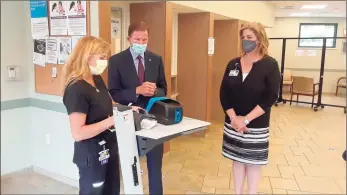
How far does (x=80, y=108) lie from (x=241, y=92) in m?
1.03

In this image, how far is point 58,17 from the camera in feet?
8.16

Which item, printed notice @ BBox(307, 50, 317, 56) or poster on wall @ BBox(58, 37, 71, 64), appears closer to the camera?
poster on wall @ BBox(58, 37, 71, 64)

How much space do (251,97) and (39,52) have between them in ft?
6.10

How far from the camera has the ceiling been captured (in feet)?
17.3

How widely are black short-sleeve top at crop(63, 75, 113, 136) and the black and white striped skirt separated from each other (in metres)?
0.91

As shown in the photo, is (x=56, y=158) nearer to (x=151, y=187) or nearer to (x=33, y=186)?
(x=33, y=186)

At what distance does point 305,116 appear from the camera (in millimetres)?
4273

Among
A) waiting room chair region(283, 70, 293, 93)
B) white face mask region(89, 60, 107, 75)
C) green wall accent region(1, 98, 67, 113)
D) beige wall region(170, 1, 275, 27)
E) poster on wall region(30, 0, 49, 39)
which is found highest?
beige wall region(170, 1, 275, 27)

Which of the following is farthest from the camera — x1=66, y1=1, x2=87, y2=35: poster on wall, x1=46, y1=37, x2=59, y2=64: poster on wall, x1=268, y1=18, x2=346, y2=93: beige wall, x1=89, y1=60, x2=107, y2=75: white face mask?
x1=268, y1=18, x2=346, y2=93: beige wall

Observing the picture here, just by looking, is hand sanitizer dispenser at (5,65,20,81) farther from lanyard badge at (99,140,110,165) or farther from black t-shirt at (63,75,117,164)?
lanyard badge at (99,140,110,165)

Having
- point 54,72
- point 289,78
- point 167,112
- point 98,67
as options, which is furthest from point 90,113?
point 289,78

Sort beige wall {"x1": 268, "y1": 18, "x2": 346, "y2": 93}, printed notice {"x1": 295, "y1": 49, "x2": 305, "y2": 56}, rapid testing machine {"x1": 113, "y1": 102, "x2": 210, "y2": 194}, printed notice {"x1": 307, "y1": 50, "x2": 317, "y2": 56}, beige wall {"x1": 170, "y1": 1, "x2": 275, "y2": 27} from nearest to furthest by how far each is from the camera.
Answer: rapid testing machine {"x1": 113, "y1": 102, "x2": 210, "y2": 194} < beige wall {"x1": 170, "y1": 1, "x2": 275, "y2": 27} < beige wall {"x1": 268, "y1": 18, "x2": 346, "y2": 93} < printed notice {"x1": 295, "y1": 49, "x2": 305, "y2": 56} < printed notice {"x1": 307, "y1": 50, "x2": 317, "y2": 56}

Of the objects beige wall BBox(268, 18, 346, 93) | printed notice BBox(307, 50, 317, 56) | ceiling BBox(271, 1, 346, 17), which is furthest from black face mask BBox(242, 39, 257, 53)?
ceiling BBox(271, 1, 346, 17)

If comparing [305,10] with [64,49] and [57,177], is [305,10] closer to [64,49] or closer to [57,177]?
[64,49]
